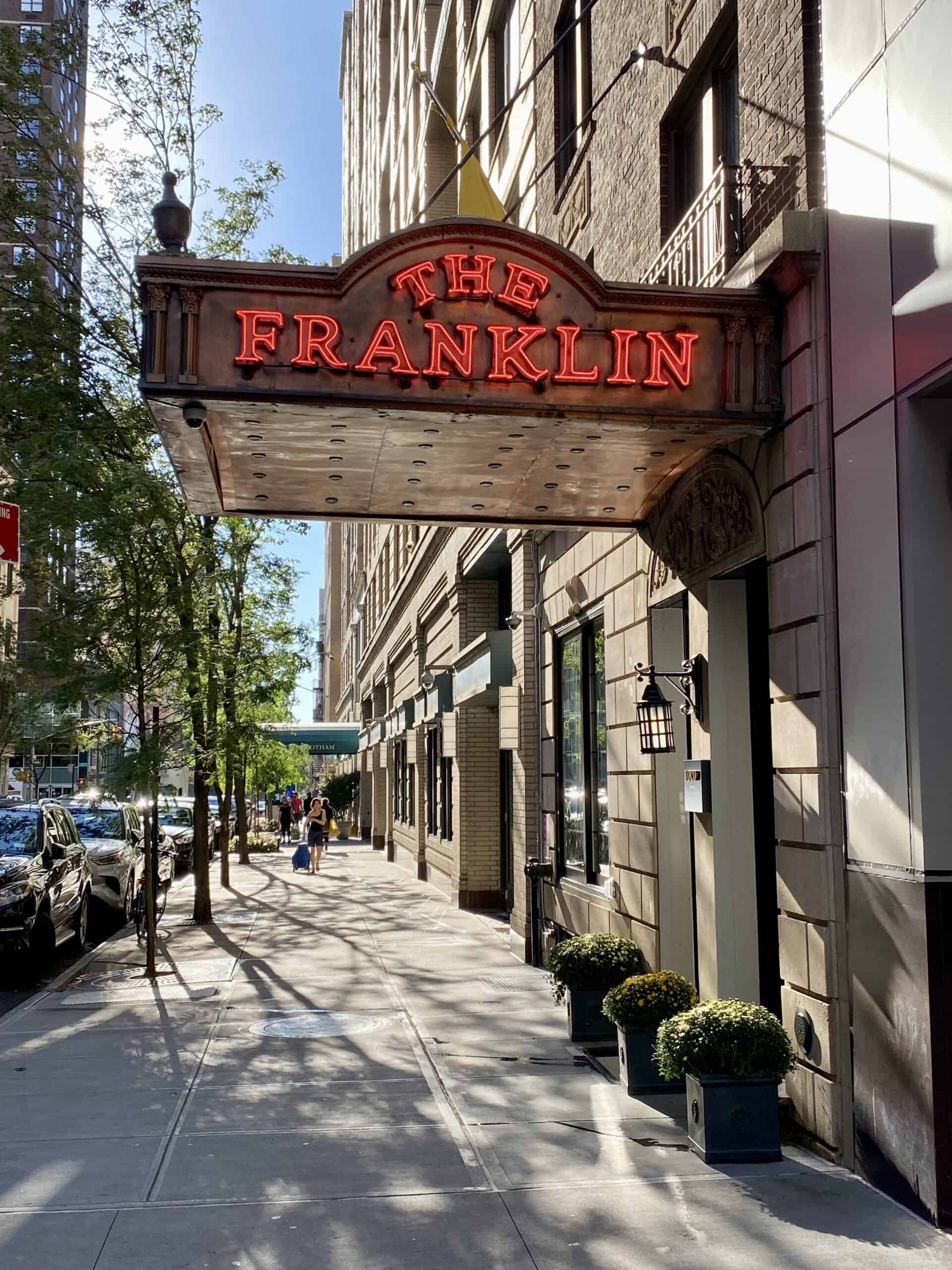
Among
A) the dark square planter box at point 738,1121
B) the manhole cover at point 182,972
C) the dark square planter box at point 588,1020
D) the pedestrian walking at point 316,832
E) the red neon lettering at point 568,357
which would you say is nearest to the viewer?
the dark square planter box at point 738,1121

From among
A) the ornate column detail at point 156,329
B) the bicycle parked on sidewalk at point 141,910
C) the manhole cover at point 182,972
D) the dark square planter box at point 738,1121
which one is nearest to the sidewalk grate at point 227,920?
the bicycle parked on sidewalk at point 141,910

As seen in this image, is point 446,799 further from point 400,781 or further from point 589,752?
point 589,752

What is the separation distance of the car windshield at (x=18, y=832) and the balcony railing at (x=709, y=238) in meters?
9.61

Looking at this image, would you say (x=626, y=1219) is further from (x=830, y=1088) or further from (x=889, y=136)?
(x=889, y=136)

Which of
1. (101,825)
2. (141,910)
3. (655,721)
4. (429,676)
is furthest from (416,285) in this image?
(429,676)

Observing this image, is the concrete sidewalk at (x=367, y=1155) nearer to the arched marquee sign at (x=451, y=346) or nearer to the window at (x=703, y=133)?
the arched marquee sign at (x=451, y=346)

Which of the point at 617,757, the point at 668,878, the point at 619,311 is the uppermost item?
the point at 619,311

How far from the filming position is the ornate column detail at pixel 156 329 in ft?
23.1

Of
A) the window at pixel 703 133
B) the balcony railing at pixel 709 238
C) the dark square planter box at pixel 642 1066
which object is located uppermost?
the window at pixel 703 133

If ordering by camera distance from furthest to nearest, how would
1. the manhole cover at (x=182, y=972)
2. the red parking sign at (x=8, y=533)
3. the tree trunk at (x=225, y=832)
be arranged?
the tree trunk at (x=225, y=832)
the red parking sign at (x=8, y=533)
the manhole cover at (x=182, y=972)

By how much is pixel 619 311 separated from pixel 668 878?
460 cm

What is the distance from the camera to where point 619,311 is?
745cm

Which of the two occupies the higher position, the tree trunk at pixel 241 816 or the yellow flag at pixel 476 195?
the yellow flag at pixel 476 195

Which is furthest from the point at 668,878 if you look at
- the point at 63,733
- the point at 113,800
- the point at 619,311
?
the point at 63,733
